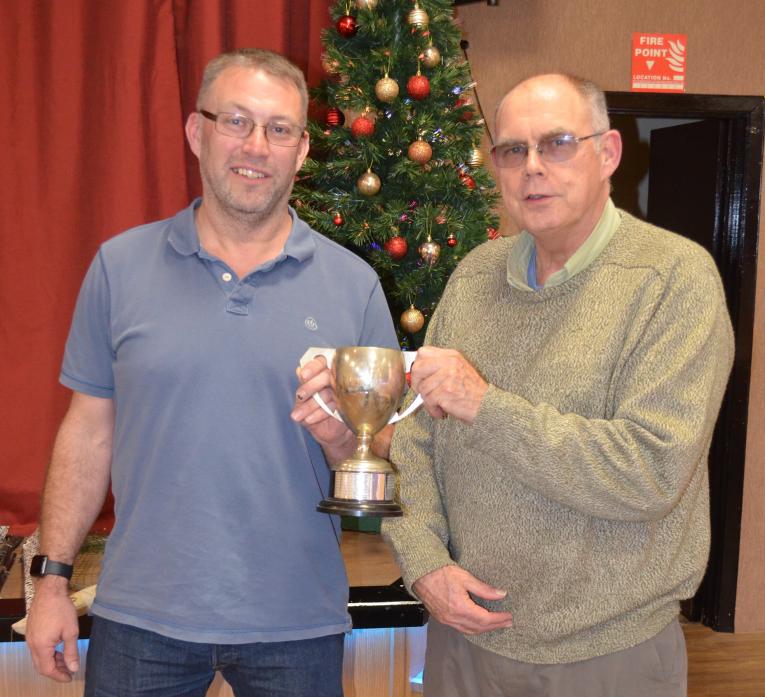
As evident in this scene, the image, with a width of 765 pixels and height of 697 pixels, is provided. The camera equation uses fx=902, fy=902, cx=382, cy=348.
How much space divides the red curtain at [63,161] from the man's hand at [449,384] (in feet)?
7.32

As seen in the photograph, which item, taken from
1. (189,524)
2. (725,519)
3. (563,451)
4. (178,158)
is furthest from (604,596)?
(725,519)

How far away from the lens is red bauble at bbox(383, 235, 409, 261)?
3156mm

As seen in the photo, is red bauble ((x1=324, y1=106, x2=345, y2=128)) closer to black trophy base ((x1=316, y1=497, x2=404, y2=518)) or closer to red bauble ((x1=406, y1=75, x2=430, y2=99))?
red bauble ((x1=406, y1=75, x2=430, y2=99))

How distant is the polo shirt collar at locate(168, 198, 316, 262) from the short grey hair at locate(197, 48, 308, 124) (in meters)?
0.22

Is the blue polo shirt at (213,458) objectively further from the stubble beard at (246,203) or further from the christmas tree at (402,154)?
the christmas tree at (402,154)

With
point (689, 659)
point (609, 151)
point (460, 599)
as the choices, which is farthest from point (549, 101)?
point (689, 659)

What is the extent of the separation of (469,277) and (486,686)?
30.3 inches

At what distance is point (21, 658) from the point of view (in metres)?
2.43

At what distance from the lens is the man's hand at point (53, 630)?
1.69 meters

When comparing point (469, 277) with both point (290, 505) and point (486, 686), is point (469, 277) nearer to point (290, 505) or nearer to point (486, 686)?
point (290, 505)

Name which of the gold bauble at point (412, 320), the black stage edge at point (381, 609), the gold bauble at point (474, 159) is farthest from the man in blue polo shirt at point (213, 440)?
the gold bauble at point (474, 159)

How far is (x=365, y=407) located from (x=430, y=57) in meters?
1.97

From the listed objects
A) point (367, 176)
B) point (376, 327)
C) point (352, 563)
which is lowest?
point (352, 563)

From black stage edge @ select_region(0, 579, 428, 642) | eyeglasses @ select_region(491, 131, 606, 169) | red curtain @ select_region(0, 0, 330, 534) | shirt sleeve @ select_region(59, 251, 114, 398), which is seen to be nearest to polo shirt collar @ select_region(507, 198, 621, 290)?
eyeglasses @ select_region(491, 131, 606, 169)
